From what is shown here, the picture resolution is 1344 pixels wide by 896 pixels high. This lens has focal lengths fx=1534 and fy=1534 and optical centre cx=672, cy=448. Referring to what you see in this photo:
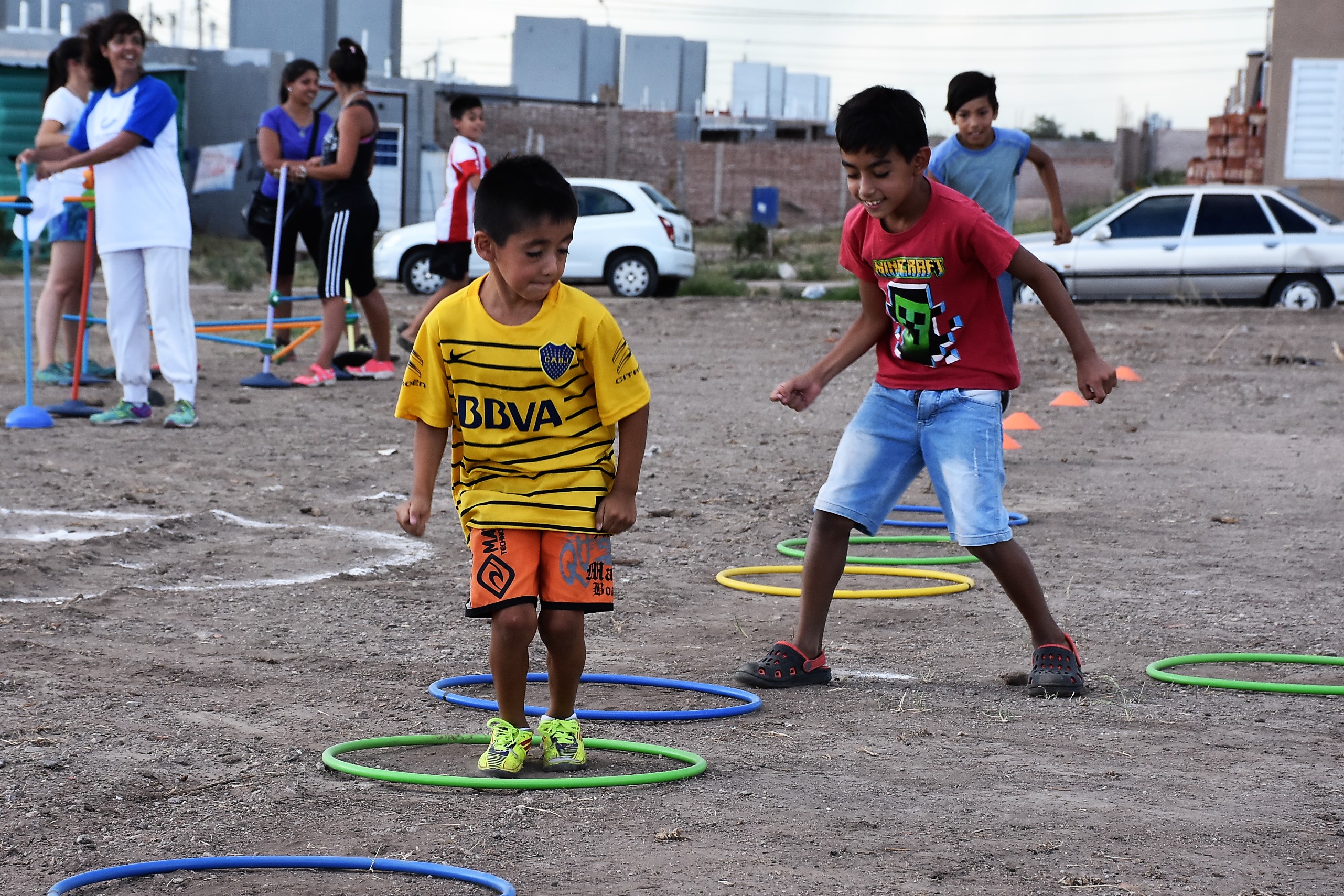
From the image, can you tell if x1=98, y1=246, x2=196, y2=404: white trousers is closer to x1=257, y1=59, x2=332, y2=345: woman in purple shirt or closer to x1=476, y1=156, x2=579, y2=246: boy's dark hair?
x1=257, y1=59, x2=332, y2=345: woman in purple shirt

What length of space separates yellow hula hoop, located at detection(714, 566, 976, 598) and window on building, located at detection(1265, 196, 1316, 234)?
12.7 meters

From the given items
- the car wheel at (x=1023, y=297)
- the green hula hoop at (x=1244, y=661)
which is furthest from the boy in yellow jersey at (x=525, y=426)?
the car wheel at (x=1023, y=297)

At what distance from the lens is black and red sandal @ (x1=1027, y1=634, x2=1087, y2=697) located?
13.5 ft

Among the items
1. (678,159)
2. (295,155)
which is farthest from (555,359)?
(678,159)

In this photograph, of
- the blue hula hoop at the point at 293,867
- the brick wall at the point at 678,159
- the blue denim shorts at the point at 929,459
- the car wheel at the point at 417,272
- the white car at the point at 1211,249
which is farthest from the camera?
the brick wall at the point at 678,159

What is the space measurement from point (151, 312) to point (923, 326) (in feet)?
16.2

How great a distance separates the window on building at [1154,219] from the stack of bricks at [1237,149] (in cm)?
887

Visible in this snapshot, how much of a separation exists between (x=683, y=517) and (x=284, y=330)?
6.51 metres

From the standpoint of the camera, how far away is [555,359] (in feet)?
10.8

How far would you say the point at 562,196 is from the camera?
3264 mm

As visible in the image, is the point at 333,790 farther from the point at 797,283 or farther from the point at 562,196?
the point at 797,283

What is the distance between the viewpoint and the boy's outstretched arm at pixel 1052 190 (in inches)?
297

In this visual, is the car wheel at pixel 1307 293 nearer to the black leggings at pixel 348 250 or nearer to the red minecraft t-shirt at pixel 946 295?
the black leggings at pixel 348 250

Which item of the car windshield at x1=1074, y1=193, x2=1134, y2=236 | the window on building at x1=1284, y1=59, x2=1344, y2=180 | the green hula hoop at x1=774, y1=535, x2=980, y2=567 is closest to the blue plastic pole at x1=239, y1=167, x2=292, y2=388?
the green hula hoop at x1=774, y1=535, x2=980, y2=567
